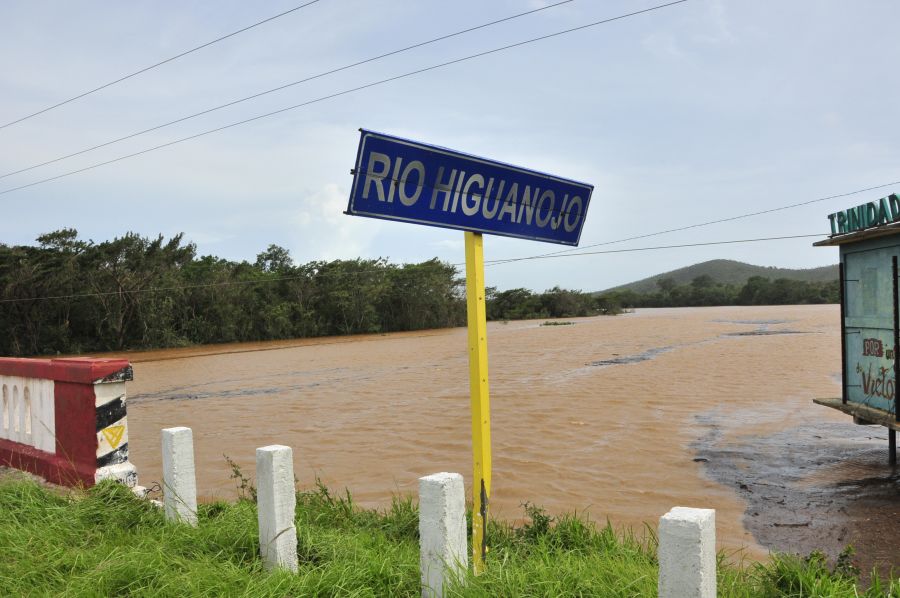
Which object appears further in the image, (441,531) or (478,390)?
(478,390)

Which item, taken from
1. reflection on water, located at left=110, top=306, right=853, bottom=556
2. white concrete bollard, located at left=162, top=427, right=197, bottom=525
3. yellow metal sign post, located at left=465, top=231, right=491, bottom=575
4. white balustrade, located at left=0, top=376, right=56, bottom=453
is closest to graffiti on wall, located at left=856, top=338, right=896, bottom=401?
reflection on water, located at left=110, top=306, right=853, bottom=556

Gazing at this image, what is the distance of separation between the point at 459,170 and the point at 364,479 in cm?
495

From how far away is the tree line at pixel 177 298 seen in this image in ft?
102

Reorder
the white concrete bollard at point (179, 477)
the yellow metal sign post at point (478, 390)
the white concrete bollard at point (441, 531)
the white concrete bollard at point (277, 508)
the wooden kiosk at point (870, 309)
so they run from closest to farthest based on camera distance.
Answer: the white concrete bollard at point (441, 531) < the white concrete bollard at point (277, 508) < the yellow metal sign post at point (478, 390) < the white concrete bollard at point (179, 477) < the wooden kiosk at point (870, 309)

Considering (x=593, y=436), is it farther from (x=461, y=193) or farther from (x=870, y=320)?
(x=461, y=193)

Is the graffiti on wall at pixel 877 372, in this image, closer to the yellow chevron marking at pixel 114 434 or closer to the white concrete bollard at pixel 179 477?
the white concrete bollard at pixel 179 477

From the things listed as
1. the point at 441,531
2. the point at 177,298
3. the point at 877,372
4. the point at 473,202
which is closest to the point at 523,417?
the point at 877,372

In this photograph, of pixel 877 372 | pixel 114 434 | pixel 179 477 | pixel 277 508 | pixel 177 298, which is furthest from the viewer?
pixel 177 298

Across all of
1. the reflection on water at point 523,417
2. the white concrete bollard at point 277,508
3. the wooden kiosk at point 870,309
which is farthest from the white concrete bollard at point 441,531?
the wooden kiosk at point 870,309

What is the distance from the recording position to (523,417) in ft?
36.6

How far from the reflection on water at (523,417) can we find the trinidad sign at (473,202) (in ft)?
9.81

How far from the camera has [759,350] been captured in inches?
878

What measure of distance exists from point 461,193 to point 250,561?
6.90 ft

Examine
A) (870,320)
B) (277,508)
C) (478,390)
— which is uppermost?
(870,320)
